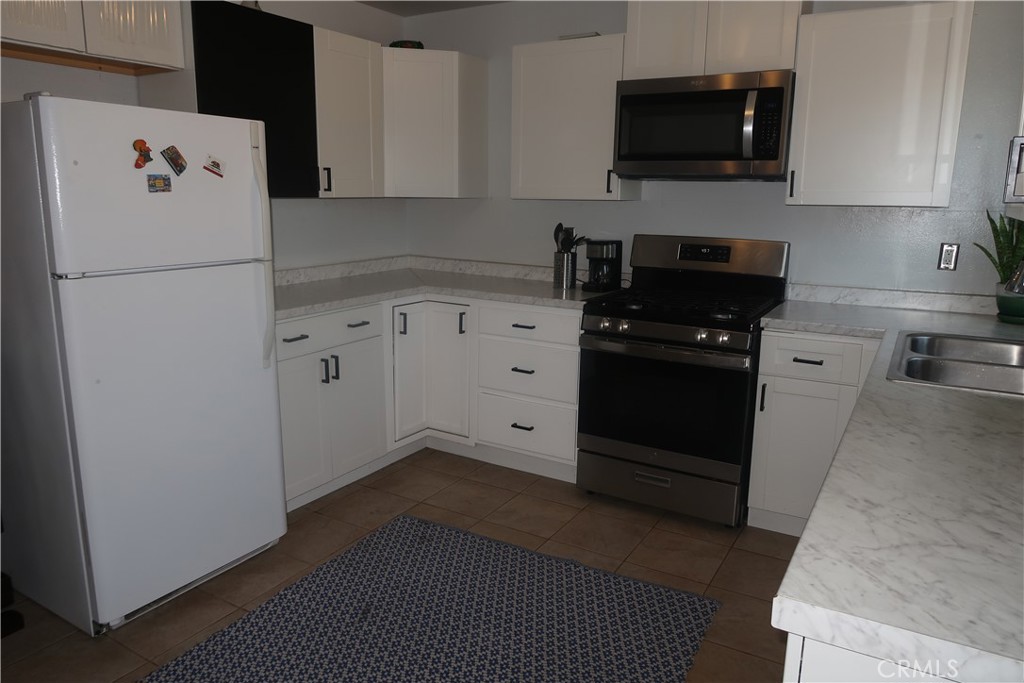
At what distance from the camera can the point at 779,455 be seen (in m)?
2.94

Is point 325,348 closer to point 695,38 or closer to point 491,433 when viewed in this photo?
point 491,433

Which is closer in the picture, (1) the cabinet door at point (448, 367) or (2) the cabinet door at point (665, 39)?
(2) the cabinet door at point (665, 39)

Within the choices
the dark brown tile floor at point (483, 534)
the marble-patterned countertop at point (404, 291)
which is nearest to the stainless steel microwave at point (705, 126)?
the marble-patterned countertop at point (404, 291)

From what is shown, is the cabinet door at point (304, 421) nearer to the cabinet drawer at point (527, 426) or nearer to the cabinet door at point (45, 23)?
the cabinet drawer at point (527, 426)

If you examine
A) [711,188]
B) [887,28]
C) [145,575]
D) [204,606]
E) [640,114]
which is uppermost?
[887,28]

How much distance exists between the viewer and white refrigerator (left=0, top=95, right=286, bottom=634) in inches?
80.7

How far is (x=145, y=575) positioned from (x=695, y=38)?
297cm

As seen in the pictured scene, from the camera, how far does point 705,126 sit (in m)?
3.05

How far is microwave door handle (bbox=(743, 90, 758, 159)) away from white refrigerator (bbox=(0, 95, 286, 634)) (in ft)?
6.23

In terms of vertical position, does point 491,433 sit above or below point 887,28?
below

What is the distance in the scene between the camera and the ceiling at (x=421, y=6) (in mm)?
3934

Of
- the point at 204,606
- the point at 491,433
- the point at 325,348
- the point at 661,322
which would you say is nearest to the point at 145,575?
the point at 204,606

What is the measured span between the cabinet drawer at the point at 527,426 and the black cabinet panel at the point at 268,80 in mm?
1386

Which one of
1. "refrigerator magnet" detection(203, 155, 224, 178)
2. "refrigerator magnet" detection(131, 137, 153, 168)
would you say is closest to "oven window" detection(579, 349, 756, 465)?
"refrigerator magnet" detection(203, 155, 224, 178)
